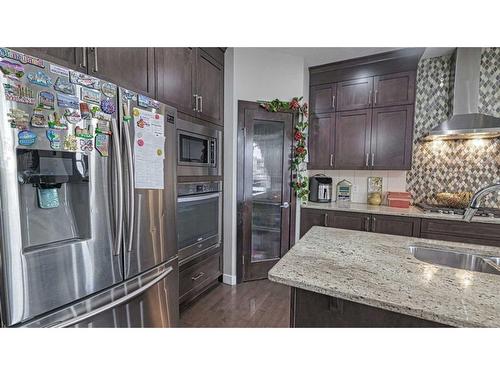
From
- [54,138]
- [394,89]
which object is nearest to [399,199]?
[394,89]

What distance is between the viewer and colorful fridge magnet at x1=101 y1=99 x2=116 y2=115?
116 centimetres

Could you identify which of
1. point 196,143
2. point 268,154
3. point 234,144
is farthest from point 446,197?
point 196,143

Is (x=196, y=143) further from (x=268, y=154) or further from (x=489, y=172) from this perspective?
(x=489, y=172)

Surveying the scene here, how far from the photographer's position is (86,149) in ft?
3.57

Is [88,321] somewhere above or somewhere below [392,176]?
below

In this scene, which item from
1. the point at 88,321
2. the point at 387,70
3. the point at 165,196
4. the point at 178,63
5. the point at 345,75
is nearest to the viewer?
the point at 88,321

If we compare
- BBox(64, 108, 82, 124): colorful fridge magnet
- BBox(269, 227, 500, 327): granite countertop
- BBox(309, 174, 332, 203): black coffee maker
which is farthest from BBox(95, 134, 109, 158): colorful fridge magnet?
BBox(309, 174, 332, 203): black coffee maker

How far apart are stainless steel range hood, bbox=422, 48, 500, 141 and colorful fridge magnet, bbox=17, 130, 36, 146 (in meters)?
3.19

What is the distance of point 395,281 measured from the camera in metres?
0.89

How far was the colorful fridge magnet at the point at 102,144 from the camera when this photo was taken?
1133 millimetres

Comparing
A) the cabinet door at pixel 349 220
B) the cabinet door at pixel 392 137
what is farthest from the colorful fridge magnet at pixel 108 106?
the cabinet door at pixel 392 137

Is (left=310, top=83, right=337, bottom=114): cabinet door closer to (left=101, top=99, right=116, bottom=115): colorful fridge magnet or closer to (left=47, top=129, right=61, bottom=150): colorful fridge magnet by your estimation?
(left=101, top=99, right=116, bottom=115): colorful fridge magnet

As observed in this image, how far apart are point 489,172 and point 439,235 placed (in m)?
1.02

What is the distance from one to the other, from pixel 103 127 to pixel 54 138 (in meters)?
0.23
